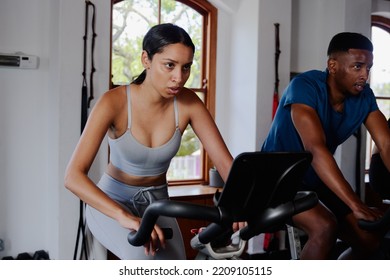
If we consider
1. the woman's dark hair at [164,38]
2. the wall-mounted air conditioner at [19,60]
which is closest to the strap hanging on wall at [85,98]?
the wall-mounted air conditioner at [19,60]

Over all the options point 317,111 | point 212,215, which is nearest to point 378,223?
point 317,111

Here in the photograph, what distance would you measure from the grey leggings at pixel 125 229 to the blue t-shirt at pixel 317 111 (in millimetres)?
425

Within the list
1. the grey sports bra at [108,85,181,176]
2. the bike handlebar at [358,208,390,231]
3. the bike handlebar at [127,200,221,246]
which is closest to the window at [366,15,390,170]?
the bike handlebar at [358,208,390,231]

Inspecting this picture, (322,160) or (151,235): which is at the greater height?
(322,160)

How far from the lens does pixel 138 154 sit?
112 centimetres

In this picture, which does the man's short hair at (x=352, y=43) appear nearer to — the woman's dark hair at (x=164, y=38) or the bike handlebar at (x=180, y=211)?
the woman's dark hair at (x=164, y=38)

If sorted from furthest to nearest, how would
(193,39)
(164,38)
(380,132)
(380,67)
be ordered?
(380,67) < (193,39) < (380,132) < (164,38)

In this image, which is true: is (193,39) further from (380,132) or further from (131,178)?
(131,178)

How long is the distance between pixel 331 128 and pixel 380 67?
1641 mm

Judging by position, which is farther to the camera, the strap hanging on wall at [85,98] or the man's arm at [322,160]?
the strap hanging on wall at [85,98]

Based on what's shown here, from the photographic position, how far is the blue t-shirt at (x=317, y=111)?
133 centimetres

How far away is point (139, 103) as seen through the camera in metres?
1.14

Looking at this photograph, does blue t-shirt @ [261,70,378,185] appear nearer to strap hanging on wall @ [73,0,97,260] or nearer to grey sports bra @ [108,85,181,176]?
grey sports bra @ [108,85,181,176]

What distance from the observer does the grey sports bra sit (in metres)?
1.11
